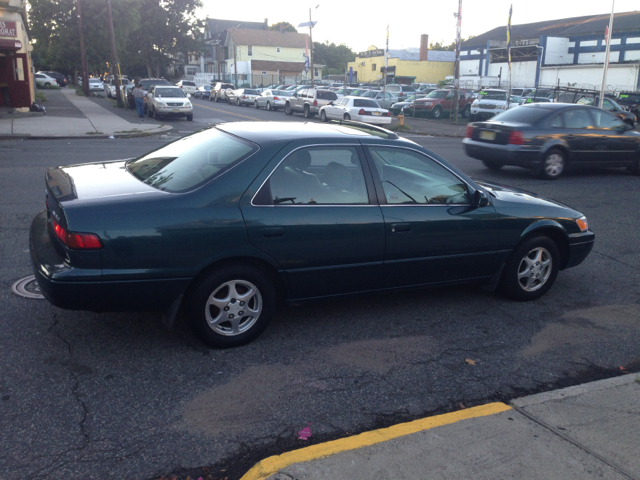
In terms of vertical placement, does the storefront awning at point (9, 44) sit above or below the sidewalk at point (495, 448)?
above

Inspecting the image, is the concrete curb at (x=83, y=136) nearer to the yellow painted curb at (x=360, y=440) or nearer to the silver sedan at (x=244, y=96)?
the yellow painted curb at (x=360, y=440)

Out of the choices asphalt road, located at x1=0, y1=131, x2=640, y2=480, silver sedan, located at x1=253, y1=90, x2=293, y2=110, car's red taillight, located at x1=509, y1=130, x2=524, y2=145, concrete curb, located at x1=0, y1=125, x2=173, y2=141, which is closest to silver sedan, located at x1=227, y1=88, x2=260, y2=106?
silver sedan, located at x1=253, y1=90, x2=293, y2=110

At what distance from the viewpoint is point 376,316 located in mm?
4875

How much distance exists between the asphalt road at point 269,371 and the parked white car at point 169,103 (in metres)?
21.9

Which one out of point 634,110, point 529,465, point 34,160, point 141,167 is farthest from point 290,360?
point 634,110

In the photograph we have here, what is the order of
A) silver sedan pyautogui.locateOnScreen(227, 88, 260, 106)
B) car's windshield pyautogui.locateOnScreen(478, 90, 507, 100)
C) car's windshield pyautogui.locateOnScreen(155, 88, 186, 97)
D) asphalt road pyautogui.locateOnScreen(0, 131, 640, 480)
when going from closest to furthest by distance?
asphalt road pyautogui.locateOnScreen(0, 131, 640, 480) < car's windshield pyautogui.locateOnScreen(155, 88, 186, 97) < car's windshield pyautogui.locateOnScreen(478, 90, 507, 100) < silver sedan pyautogui.locateOnScreen(227, 88, 260, 106)

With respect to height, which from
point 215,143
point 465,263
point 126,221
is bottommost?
point 465,263

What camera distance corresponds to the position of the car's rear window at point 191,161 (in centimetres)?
406

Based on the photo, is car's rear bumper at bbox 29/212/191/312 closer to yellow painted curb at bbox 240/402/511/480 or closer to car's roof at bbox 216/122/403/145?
car's roof at bbox 216/122/403/145

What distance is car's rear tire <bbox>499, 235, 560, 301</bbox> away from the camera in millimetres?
5145

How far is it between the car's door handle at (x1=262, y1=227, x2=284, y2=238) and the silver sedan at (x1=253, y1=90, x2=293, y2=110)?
3291 cm

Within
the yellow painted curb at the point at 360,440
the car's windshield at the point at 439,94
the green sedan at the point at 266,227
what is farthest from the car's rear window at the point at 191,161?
the car's windshield at the point at 439,94

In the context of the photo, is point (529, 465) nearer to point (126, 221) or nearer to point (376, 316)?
point (376, 316)

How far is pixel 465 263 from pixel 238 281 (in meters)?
2.01
